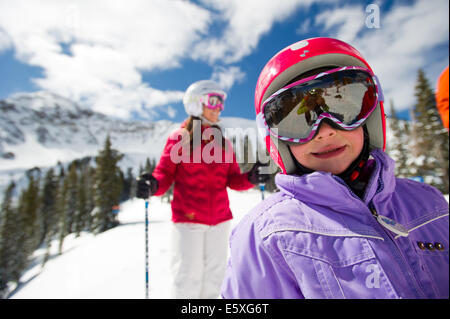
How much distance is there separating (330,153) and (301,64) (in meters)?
0.63

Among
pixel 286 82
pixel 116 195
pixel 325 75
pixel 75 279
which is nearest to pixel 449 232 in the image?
pixel 325 75

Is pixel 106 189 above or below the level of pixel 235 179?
below

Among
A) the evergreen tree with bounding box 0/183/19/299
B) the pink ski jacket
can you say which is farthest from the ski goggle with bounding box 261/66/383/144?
the evergreen tree with bounding box 0/183/19/299

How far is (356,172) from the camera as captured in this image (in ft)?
4.47

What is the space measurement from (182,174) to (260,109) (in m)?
1.66

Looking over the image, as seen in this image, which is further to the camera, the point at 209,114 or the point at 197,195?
the point at 209,114

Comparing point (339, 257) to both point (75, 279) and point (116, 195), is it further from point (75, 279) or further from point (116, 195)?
point (116, 195)

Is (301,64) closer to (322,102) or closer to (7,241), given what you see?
(322,102)

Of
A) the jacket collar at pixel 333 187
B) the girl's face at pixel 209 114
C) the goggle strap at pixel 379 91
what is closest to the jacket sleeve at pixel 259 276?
the jacket collar at pixel 333 187

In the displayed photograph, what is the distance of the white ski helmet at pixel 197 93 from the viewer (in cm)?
Answer: 326

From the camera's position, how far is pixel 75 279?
652 centimetres

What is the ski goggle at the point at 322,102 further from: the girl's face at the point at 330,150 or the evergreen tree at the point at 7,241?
the evergreen tree at the point at 7,241

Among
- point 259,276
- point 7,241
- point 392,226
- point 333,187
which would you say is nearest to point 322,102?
point 333,187

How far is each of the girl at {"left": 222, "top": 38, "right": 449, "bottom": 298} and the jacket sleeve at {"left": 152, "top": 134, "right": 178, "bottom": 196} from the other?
64.3 inches
